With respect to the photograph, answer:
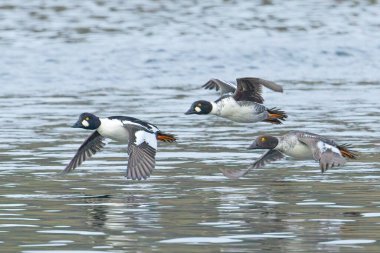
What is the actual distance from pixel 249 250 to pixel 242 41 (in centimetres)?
2684

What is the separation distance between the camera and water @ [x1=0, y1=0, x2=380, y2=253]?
12492 mm

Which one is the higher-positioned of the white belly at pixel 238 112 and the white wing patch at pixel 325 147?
the white wing patch at pixel 325 147

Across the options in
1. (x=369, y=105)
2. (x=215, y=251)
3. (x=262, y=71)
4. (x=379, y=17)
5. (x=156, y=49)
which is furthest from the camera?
(x=379, y=17)

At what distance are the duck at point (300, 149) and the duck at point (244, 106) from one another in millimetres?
1938

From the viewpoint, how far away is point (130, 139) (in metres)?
16.6

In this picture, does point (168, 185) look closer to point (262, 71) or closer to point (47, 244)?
point (47, 244)

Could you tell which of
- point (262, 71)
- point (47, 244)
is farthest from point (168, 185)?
point (262, 71)

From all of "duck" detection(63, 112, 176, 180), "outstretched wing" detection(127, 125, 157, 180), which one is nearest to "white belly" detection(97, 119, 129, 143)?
"duck" detection(63, 112, 176, 180)

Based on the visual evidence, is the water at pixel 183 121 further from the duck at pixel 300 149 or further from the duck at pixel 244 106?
the duck at pixel 244 106

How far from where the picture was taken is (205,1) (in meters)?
48.6

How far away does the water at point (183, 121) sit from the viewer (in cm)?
1249

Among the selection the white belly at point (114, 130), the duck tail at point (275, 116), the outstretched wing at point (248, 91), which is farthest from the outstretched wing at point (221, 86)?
the white belly at point (114, 130)

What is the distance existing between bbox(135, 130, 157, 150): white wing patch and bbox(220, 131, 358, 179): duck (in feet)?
3.73

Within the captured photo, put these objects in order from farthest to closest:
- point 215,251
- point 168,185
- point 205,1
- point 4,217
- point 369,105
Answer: point 205,1 < point 369,105 < point 168,185 < point 4,217 < point 215,251
